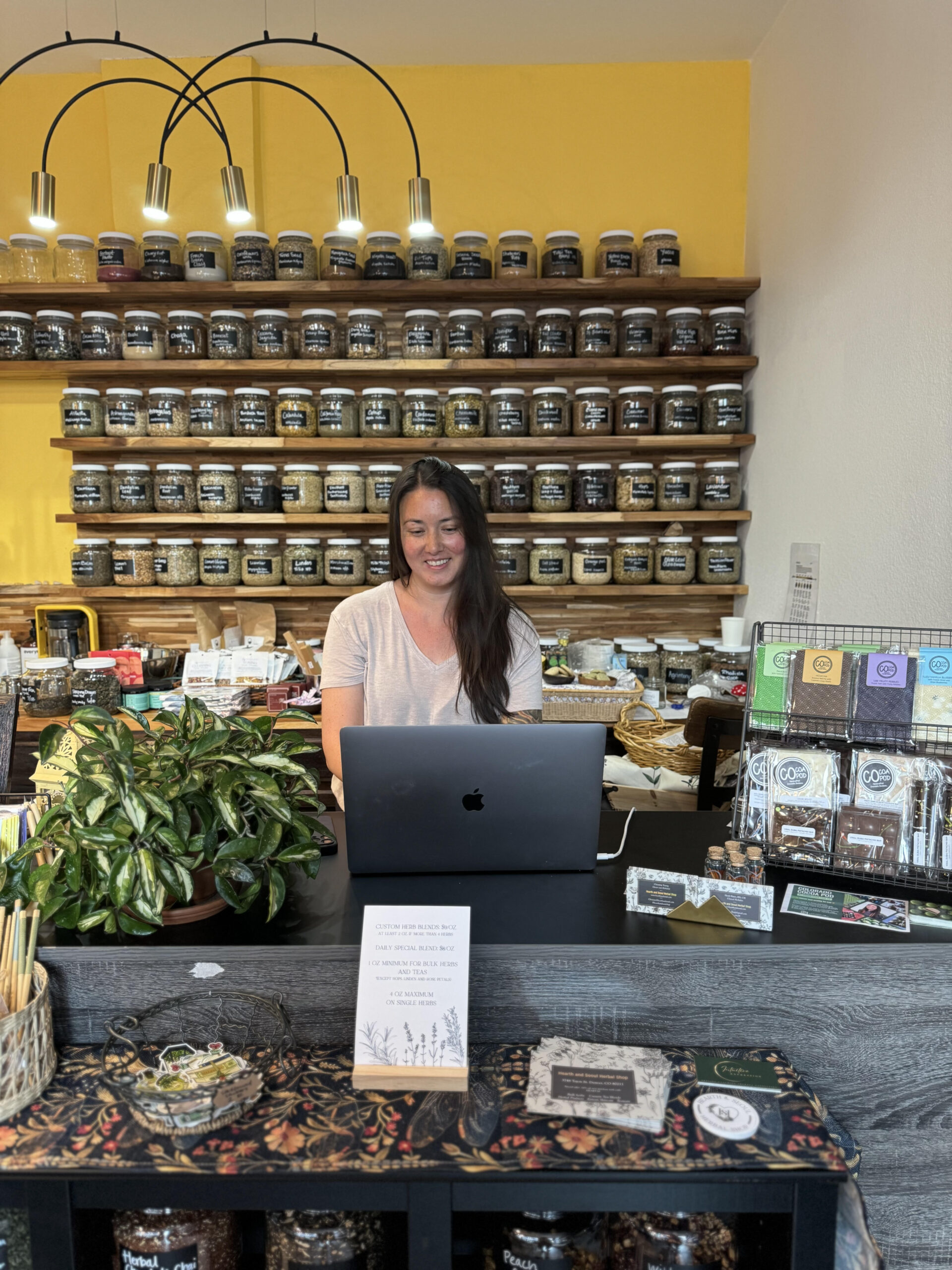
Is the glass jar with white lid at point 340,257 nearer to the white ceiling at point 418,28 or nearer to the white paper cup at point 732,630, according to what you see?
the white ceiling at point 418,28

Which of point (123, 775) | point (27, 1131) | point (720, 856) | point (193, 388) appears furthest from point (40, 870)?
point (193, 388)

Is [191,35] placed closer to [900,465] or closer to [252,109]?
[252,109]

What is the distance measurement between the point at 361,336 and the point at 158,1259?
255cm

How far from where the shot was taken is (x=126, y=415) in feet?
9.47

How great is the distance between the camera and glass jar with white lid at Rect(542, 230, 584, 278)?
2.84m

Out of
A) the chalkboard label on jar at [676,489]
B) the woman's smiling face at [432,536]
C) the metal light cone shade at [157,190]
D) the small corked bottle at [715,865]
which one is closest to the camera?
the small corked bottle at [715,865]

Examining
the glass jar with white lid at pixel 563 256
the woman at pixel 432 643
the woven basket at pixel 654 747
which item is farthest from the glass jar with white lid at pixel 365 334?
the woven basket at pixel 654 747

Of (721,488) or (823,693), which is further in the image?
(721,488)

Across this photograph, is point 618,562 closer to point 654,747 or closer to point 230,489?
point 654,747

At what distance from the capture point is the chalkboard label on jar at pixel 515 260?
2.87 meters

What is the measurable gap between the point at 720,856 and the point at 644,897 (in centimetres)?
12

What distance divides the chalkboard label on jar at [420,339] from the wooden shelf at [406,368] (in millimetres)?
50

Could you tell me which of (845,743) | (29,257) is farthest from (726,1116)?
(29,257)

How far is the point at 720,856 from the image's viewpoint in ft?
3.70
